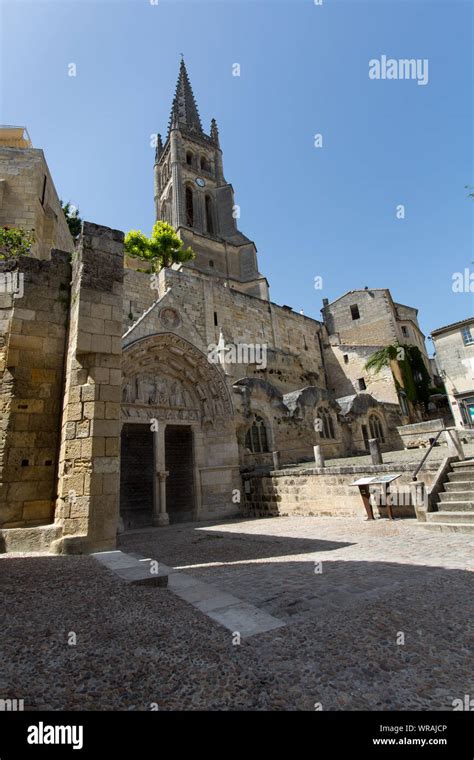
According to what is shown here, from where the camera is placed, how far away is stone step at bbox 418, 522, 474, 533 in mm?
6070

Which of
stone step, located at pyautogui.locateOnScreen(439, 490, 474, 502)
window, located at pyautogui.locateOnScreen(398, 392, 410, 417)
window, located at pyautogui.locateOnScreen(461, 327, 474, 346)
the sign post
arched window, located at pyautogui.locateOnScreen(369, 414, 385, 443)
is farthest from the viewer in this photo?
window, located at pyautogui.locateOnScreen(398, 392, 410, 417)

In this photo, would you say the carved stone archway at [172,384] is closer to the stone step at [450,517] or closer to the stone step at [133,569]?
the stone step at [450,517]

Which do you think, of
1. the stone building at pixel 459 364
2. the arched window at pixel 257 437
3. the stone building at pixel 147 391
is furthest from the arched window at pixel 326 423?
the stone building at pixel 459 364

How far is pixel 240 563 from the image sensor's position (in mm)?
5094

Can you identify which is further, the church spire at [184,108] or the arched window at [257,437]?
the church spire at [184,108]

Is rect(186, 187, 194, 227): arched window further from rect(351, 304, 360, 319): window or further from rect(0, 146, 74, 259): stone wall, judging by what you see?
rect(0, 146, 74, 259): stone wall

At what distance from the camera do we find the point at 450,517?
661 cm

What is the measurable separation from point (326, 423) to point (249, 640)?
16.9m

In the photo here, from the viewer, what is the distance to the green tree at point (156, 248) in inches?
1012

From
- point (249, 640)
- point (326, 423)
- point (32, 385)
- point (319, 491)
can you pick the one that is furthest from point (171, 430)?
point (249, 640)

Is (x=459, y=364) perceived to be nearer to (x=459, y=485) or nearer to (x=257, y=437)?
(x=257, y=437)

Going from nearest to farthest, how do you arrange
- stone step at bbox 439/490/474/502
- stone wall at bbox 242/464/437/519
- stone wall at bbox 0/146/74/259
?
stone step at bbox 439/490/474/502
stone wall at bbox 242/464/437/519
stone wall at bbox 0/146/74/259

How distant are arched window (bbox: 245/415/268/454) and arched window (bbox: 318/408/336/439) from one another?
380 centimetres

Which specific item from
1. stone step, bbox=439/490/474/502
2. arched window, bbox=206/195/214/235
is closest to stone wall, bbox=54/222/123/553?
stone step, bbox=439/490/474/502
